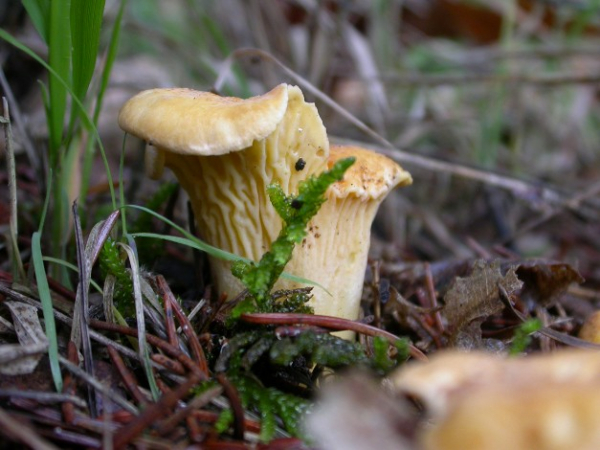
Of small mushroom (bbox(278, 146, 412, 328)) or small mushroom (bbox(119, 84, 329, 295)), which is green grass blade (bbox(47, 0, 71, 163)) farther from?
small mushroom (bbox(278, 146, 412, 328))

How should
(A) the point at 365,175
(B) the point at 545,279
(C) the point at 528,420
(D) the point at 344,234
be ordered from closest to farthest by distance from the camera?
(C) the point at 528,420 < (A) the point at 365,175 < (D) the point at 344,234 < (B) the point at 545,279

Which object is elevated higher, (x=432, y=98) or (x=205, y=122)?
(x=205, y=122)

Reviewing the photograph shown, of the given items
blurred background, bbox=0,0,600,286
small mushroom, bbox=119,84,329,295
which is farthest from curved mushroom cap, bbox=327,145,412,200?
blurred background, bbox=0,0,600,286

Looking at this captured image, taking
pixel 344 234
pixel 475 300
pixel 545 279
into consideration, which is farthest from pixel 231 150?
pixel 545 279

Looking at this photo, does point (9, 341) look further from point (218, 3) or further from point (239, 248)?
point (218, 3)

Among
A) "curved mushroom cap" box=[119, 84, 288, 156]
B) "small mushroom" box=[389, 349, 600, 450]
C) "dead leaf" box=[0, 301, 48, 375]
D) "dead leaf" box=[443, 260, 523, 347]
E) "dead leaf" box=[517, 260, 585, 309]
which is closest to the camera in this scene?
"small mushroom" box=[389, 349, 600, 450]

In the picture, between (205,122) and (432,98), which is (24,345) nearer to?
(205,122)

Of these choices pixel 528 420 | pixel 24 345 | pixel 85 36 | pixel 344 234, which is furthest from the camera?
pixel 344 234

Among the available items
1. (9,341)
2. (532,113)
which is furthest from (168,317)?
(532,113)
